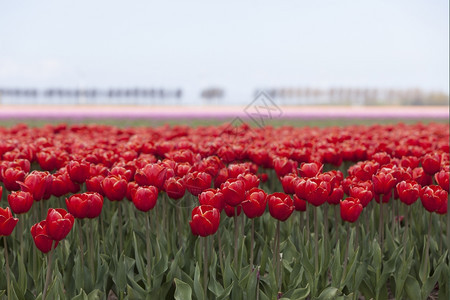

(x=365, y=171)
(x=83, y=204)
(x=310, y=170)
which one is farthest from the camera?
(x=365, y=171)

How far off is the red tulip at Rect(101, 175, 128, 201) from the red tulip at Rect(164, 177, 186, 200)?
1.00 ft

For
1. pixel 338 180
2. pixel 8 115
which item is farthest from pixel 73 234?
pixel 8 115

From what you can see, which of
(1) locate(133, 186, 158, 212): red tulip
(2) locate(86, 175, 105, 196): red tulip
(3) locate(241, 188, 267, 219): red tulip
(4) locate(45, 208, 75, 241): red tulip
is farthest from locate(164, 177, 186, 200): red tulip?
(4) locate(45, 208, 75, 241): red tulip

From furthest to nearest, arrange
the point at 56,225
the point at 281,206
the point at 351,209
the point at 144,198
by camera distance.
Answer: the point at 351,209 → the point at 144,198 → the point at 281,206 → the point at 56,225

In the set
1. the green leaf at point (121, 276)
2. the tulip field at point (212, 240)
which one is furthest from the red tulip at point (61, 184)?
the green leaf at point (121, 276)

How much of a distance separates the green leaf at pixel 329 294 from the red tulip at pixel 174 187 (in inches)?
48.6

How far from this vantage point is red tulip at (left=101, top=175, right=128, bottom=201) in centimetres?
371

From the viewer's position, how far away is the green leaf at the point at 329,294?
3.48m

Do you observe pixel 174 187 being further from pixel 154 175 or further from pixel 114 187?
pixel 114 187

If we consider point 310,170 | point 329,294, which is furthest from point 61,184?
point 329,294

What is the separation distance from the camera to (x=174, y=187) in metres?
3.82

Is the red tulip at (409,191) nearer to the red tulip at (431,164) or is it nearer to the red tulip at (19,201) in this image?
the red tulip at (431,164)

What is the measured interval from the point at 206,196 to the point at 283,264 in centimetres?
99

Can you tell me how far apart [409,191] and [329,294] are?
1.09 m
